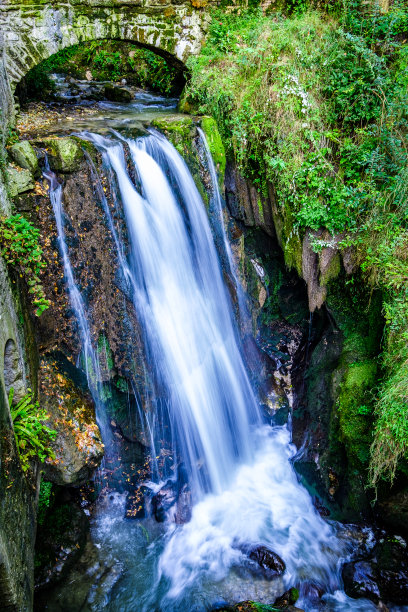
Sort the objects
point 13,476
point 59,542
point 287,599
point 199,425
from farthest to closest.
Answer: point 199,425
point 59,542
point 287,599
point 13,476

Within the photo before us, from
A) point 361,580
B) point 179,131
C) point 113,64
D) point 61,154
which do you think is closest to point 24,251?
point 61,154

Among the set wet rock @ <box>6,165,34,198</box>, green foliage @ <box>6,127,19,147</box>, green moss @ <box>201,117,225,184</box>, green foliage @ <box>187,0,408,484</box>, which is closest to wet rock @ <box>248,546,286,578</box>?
green foliage @ <box>187,0,408,484</box>

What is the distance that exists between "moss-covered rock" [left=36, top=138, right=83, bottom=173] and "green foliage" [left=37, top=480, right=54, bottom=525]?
389 centimetres

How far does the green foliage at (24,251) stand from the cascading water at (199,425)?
1.89ft

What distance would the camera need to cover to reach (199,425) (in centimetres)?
637

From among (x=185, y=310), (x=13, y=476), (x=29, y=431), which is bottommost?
(x=13, y=476)

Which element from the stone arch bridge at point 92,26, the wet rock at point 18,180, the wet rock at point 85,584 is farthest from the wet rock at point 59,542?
the stone arch bridge at point 92,26

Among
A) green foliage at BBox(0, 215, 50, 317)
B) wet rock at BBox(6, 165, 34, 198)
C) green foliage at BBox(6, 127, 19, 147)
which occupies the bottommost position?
green foliage at BBox(0, 215, 50, 317)

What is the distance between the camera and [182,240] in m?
6.48

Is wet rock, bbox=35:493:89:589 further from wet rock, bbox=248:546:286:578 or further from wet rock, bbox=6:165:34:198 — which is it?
wet rock, bbox=6:165:34:198

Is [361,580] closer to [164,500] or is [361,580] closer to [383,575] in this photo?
[383,575]

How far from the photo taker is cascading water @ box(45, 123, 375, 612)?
5.37 metres

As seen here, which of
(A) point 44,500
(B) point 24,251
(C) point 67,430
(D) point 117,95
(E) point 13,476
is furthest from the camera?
(D) point 117,95

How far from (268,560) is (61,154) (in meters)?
5.79
